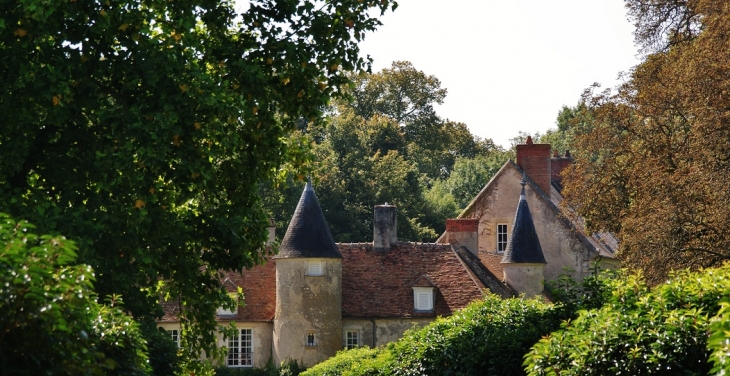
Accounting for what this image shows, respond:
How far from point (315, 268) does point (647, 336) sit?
35334mm

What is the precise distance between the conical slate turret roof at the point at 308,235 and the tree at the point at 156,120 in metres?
27.3

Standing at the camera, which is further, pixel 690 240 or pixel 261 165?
pixel 690 240

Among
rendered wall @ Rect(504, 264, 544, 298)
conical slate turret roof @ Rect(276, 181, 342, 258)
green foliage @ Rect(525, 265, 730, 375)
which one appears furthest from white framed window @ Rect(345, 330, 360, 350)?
green foliage @ Rect(525, 265, 730, 375)

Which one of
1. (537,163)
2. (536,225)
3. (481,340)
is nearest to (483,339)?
(481,340)

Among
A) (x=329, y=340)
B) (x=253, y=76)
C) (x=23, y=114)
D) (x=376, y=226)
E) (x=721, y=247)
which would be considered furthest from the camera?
(x=376, y=226)

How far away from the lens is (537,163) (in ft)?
Answer: 171

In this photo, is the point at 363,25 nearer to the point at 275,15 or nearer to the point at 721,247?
the point at 275,15

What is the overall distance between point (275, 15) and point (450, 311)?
29616mm

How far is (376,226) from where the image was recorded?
49156mm

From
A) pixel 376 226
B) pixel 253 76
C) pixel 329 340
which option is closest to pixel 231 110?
pixel 253 76

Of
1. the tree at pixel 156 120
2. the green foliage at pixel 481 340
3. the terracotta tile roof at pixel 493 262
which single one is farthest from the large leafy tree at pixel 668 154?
the terracotta tile roof at pixel 493 262

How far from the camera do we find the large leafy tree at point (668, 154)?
81.3ft

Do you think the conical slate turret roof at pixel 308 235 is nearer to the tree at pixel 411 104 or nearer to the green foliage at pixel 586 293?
the green foliage at pixel 586 293

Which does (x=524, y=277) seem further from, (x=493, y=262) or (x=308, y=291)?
(x=308, y=291)
